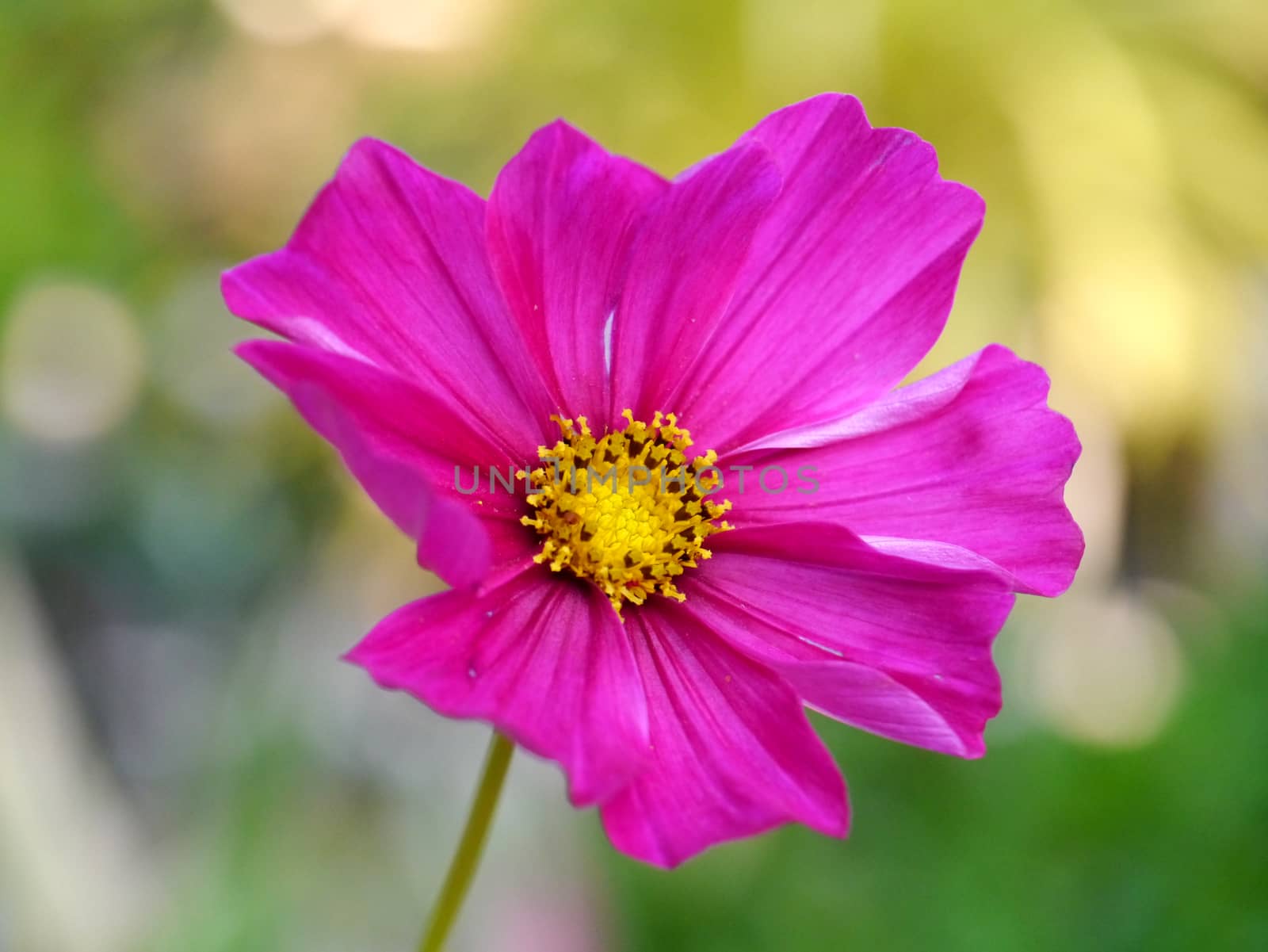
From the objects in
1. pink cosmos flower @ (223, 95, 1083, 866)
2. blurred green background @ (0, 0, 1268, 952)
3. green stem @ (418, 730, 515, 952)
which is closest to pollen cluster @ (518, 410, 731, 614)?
pink cosmos flower @ (223, 95, 1083, 866)

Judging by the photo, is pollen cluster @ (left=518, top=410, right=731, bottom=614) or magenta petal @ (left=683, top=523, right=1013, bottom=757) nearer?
magenta petal @ (left=683, top=523, right=1013, bottom=757)

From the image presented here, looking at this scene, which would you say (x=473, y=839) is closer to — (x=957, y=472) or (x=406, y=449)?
(x=406, y=449)

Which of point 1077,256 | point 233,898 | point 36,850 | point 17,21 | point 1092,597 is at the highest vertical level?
point 1077,256

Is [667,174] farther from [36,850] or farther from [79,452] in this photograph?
[36,850]

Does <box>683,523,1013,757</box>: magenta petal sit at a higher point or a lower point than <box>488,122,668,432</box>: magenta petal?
lower

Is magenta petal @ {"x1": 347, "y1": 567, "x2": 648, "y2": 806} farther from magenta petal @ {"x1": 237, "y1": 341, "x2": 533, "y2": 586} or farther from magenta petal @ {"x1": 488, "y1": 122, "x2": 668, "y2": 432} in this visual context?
magenta petal @ {"x1": 488, "y1": 122, "x2": 668, "y2": 432}

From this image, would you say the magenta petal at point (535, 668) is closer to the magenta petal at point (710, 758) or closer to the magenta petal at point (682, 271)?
the magenta petal at point (710, 758)

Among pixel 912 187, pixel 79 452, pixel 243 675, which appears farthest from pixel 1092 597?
pixel 79 452
